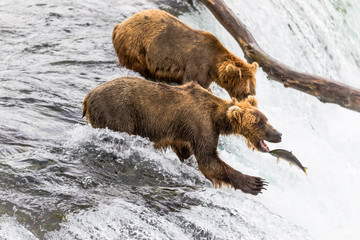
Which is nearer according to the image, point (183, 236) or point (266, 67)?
point (183, 236)

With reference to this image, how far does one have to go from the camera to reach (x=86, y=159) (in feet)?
16.6

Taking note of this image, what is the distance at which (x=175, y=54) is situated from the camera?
7016 millimetres

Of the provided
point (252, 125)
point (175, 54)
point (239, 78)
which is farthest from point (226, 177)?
point (175, 54)

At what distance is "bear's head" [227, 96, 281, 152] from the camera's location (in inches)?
204

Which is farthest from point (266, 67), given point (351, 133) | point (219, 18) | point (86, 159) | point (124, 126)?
point (86, 159)

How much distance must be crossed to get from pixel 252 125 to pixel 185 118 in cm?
66

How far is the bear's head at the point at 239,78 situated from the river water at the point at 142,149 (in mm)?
592

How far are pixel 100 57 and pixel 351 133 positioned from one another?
13.3 feet

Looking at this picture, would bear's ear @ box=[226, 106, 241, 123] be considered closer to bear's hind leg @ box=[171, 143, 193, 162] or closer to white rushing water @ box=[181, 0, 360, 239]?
bear's hind leg @ box=[171, 143, 193, 162]

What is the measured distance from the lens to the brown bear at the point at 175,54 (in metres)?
6.80

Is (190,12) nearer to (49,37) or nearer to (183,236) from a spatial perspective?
(49,37)

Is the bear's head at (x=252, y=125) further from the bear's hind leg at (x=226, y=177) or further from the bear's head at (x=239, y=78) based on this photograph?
the bear's head at (x=239, y=78)

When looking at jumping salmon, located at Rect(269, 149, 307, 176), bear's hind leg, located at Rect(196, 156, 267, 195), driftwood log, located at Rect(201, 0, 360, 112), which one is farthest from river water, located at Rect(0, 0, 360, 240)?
driftwood log, located at Rect(201, 0, 360, 112)

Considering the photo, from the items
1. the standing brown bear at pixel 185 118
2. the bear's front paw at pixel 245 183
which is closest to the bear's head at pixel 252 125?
the standing brown bear at pixel 185 118
